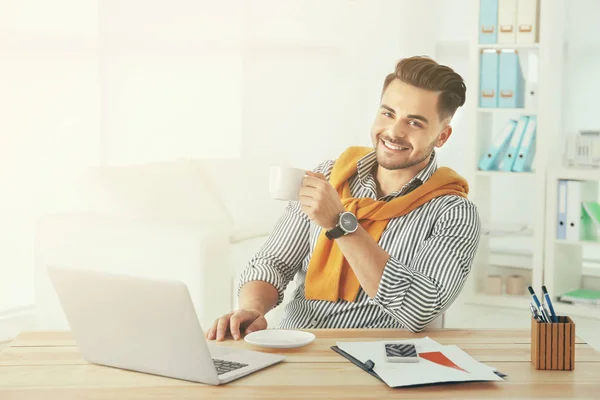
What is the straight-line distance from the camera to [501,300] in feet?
15.1

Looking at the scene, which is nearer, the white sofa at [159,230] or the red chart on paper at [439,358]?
the red chart on paper at [439,358]

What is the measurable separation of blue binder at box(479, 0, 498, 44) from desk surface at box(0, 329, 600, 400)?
3.06m

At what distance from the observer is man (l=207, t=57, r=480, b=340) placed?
6.22ft

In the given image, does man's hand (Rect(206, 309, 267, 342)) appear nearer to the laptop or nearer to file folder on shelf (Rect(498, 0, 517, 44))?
the laptop

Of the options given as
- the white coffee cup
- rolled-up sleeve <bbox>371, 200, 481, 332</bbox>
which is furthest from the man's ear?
the white coffee cup

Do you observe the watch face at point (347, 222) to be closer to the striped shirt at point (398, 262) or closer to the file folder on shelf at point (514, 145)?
the striped shirt at point (398, 262)

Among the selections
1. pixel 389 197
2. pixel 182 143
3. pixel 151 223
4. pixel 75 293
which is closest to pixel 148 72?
pixel 182 143

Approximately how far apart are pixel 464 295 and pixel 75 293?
138 inches

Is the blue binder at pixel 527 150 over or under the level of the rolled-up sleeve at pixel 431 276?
over

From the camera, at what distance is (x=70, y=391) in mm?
1387

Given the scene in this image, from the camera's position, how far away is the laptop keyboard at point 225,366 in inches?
57.7

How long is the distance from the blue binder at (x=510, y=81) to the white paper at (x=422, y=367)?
3.05 m

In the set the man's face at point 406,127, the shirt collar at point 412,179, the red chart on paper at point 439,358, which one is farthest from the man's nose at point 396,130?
the red chart on paper at point 439,358

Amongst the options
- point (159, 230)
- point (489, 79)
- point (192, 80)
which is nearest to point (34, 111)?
point (192, 80)
